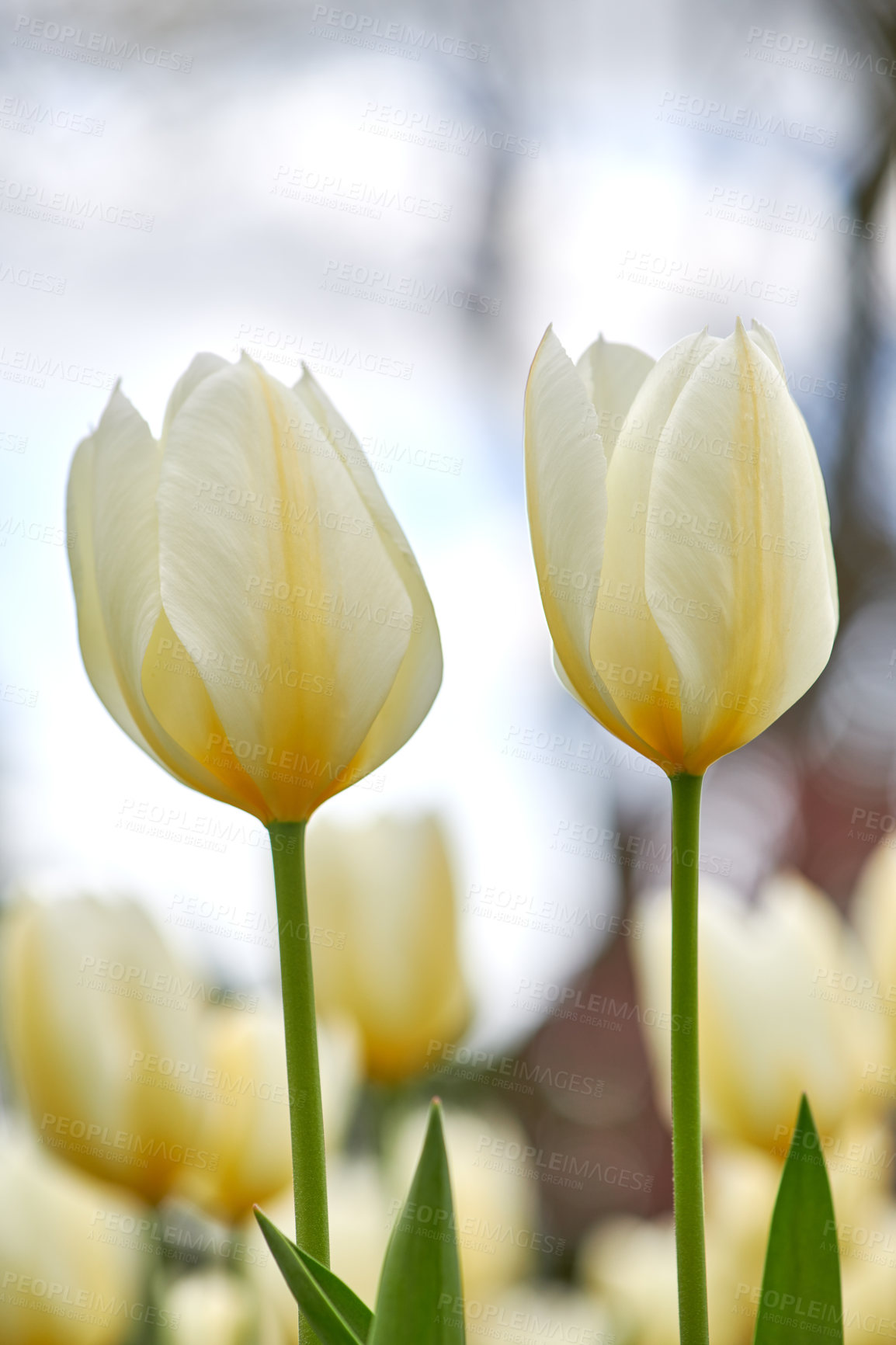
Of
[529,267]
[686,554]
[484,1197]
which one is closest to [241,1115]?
[484,1197]

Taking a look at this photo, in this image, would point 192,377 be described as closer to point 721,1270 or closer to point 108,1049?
point 108,1049

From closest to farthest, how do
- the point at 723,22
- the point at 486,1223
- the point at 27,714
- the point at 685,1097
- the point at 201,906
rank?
the point at 685,1097, the point at 486,1223, the point at 201,906, the point at 27,714, the point at 723,22

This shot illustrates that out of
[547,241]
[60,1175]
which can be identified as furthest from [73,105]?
[60,1175]

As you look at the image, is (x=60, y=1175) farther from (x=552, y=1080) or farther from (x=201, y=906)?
(x=552, y=1080)

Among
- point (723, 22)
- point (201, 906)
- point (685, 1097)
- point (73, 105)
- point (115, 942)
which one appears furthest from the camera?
point (723, 22)

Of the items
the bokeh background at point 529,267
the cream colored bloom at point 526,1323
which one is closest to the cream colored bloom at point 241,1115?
the cream colored bloom at point 526,1323

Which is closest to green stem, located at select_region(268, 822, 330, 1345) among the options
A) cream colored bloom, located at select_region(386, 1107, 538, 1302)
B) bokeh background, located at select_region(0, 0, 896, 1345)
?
cream colored bloom, located at select_region(386, 1107, 538, 1302)

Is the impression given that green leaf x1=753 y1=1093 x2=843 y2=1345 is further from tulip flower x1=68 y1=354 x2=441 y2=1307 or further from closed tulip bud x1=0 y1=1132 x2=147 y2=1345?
closed tulip bud x1=0 y1=1132 x2=147 y2=1345

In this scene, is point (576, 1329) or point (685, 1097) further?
point (576, 1329)
